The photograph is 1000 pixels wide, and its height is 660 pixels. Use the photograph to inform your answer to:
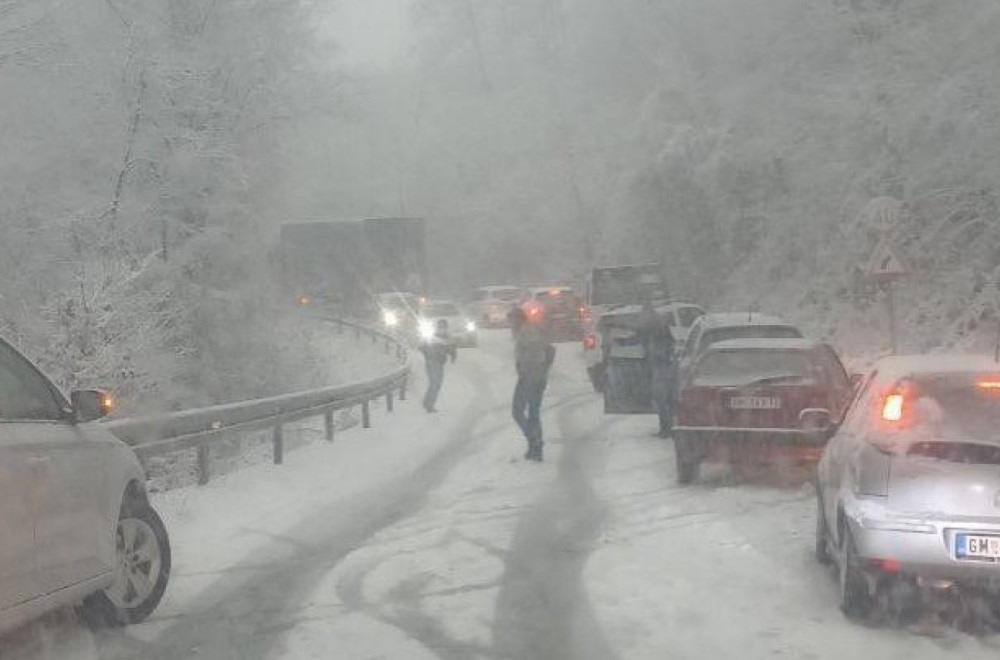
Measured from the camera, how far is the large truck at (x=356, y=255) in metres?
43.7

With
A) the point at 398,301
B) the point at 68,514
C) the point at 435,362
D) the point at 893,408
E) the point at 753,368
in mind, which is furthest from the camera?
the point at 398,301

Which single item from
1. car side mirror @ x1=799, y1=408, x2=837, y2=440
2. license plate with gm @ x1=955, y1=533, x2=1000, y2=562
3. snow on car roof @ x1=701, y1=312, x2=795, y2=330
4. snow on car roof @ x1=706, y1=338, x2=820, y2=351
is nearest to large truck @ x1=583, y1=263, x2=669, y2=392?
snow on car roof @ x1=701, y1=312, x2=795, y2=330

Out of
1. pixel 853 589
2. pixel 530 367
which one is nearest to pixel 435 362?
pixel 530 367

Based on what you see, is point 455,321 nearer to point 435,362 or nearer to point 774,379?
point 435,362

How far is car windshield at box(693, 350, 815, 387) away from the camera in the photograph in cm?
1157

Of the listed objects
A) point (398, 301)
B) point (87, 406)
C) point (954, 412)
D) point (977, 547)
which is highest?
point (87, 406)

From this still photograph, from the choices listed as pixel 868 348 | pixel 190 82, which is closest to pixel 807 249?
pixel 868 348

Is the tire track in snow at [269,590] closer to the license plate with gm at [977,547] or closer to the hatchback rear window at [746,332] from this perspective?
the license plate with gm at [977,547]

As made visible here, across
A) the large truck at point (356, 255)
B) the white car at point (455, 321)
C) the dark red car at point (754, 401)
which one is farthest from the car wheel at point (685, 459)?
the large truck at point (356, 255)

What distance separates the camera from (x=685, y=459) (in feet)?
37.8

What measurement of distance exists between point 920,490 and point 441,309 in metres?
33.4

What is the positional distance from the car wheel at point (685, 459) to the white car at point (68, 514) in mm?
5912

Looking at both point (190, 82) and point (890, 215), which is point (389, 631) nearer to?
point (890, 215)

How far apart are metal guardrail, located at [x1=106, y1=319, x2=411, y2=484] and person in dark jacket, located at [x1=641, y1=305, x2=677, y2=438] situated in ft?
14.8
